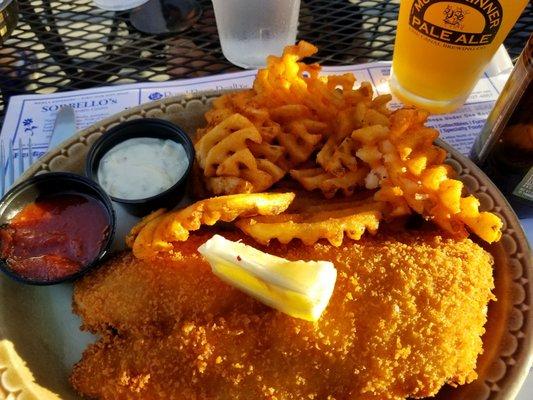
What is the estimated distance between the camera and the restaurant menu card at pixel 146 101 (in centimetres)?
212

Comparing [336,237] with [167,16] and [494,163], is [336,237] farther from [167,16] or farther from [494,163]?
[167,16]

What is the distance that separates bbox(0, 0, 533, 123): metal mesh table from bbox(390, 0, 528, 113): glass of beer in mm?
387

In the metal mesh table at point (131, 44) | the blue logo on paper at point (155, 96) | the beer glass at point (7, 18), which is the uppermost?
the beer glass at point (7, 18)

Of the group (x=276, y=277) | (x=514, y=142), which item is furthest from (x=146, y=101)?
(x=514, y=142)

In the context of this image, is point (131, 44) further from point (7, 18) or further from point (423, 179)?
point (423, 179)

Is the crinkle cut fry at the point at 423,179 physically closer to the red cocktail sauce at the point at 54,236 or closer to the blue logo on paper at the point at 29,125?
the red cocktail sauce at the point at 54,236

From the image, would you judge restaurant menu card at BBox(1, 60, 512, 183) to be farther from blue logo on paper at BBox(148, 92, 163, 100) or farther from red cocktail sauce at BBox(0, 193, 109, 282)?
red cocktail sauce at BBox(0, 193, 109, 282)

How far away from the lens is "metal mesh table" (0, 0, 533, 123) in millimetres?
2408

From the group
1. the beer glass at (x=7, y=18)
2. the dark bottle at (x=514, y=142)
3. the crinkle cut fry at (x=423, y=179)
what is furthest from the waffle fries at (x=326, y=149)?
the beer glass at (x=7, y=18)

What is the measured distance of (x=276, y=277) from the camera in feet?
4.32

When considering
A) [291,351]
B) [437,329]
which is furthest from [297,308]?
[437,329]

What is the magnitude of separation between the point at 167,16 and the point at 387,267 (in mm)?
1892

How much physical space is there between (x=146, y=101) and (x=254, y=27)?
0.59 meters

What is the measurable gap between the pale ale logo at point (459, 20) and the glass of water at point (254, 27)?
588 millimetres
